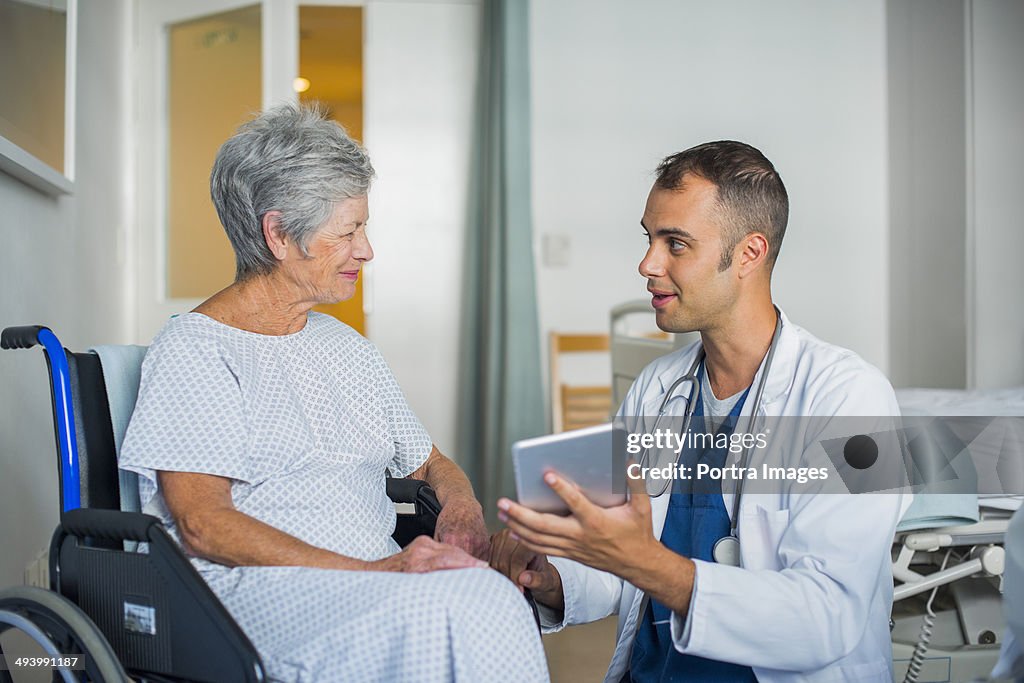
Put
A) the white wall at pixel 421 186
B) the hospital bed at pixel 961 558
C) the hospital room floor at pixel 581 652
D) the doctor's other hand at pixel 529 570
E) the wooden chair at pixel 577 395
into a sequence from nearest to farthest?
the doctor's other hand at pixel 529 570 < the hospital bed at pixel 961 558 < the hospital room floor at pixel 581 652 < the wooden chair at pixel 577 395 < the white wall at pixel 421 186

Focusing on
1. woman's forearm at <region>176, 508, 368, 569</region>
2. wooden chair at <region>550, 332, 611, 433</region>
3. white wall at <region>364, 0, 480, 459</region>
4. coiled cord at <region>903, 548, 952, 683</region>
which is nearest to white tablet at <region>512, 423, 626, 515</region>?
woman's forearm at <region>176, 508, 368, 569</region>

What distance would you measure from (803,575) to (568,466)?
36 centimetres

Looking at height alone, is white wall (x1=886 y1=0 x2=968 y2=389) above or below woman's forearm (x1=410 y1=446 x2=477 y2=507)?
above

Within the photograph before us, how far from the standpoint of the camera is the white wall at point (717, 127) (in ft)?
13.9

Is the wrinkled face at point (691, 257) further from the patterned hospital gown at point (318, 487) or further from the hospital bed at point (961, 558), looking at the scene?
the hospital bed at point (961, 558)

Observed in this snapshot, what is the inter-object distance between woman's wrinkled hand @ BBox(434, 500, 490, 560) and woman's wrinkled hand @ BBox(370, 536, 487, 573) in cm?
23

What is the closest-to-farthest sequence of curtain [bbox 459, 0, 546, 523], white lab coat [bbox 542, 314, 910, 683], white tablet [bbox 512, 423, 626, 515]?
white tablet [bbox 512, 423, 626, 515]
white lab coat [bbox 542, 314, 910, 683]
curtain [bbox 459, 0, 546, 523]

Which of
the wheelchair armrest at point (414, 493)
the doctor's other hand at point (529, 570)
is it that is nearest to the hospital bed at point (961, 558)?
the doctor's other hand at point (529, 570)

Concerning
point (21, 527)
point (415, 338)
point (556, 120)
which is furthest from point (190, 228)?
point (21, 527)

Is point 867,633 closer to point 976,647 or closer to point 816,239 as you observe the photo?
point 976,647

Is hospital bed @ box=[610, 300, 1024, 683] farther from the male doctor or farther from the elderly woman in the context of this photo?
the elderly woman

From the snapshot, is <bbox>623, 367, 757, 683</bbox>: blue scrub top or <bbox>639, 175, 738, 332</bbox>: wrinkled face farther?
<bbox>639, 175, 738, 332</bbox>: wrinkled face

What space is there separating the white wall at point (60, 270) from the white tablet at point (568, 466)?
1240 millimetres

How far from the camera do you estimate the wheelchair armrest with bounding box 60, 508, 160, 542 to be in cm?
109
